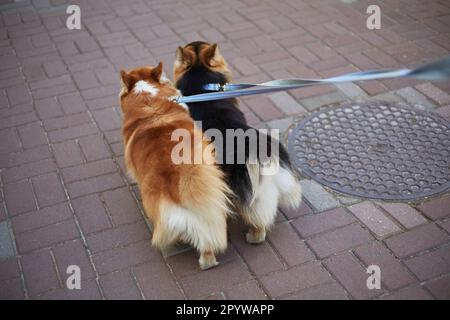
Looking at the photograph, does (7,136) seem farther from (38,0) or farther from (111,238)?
(38,0)

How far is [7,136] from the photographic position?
4.13 metres

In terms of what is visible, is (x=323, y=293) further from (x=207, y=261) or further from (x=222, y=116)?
(x=222, y=116)

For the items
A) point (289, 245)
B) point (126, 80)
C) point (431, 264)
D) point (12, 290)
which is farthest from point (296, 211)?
point (12, 290)

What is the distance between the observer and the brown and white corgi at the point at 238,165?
2.72 m

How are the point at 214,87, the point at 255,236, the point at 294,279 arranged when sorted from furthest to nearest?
1. the point at 214,87
2. the point at 255,236
3. the point at 294,279

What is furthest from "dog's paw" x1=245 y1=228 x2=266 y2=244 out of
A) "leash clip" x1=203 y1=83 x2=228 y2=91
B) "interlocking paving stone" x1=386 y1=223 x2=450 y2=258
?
"leash clip" x1=203 y1=83 x2=228 y2=91

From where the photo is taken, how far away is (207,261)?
287cm

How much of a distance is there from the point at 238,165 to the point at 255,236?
598mm

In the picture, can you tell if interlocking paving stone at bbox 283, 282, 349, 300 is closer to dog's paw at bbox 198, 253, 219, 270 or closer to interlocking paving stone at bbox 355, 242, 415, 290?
interlocking paving stone at bbox 355, 242, 415, 290

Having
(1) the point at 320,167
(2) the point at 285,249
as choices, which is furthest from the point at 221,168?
(1) the point at 320,167

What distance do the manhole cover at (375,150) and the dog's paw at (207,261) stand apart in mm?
1125

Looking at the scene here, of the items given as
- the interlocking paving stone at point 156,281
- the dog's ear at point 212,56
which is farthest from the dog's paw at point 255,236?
the dog's ear at point 212,56

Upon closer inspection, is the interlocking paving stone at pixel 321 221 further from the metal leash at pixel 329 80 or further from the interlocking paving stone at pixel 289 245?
the metal leash at pixel 329 80

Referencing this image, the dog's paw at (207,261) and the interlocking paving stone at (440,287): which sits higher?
the dog's paw at (207,261)
